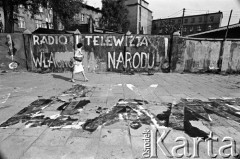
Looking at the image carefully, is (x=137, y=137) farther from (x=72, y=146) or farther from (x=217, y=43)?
(x=217, y=43)

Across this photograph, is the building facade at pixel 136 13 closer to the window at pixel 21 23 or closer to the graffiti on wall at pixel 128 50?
the window at pixel 21 23

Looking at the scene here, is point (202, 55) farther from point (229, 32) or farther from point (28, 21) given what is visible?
point (28, 21)

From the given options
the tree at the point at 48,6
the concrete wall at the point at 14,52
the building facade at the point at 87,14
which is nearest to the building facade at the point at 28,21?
the building facade at the point at 87,14

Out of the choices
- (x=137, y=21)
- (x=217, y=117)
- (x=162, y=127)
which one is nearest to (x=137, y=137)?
(x=162, y=127)

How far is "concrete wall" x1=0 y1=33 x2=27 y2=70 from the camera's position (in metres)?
Answer: 8.00

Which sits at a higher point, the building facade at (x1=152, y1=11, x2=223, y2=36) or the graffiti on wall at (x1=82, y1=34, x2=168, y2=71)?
the building facade at (x1=152, y1=11, x2=223, y2=36)

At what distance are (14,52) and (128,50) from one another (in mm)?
6669

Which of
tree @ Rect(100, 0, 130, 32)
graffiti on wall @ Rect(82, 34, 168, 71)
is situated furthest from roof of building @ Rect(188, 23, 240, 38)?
tree @ Rect(100, 0, 130, 32)

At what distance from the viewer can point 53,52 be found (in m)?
8.14

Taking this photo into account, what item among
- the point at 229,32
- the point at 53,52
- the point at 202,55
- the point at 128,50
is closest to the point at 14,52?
the point at 53,52

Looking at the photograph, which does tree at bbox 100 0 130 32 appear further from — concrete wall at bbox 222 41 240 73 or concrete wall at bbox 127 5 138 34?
concrete wall at bbox 222 41 240 73

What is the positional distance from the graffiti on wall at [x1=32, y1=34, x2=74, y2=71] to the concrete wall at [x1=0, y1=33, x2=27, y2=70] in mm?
689

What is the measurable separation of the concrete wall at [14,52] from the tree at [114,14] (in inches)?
1154

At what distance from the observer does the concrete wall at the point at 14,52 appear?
8.00m
